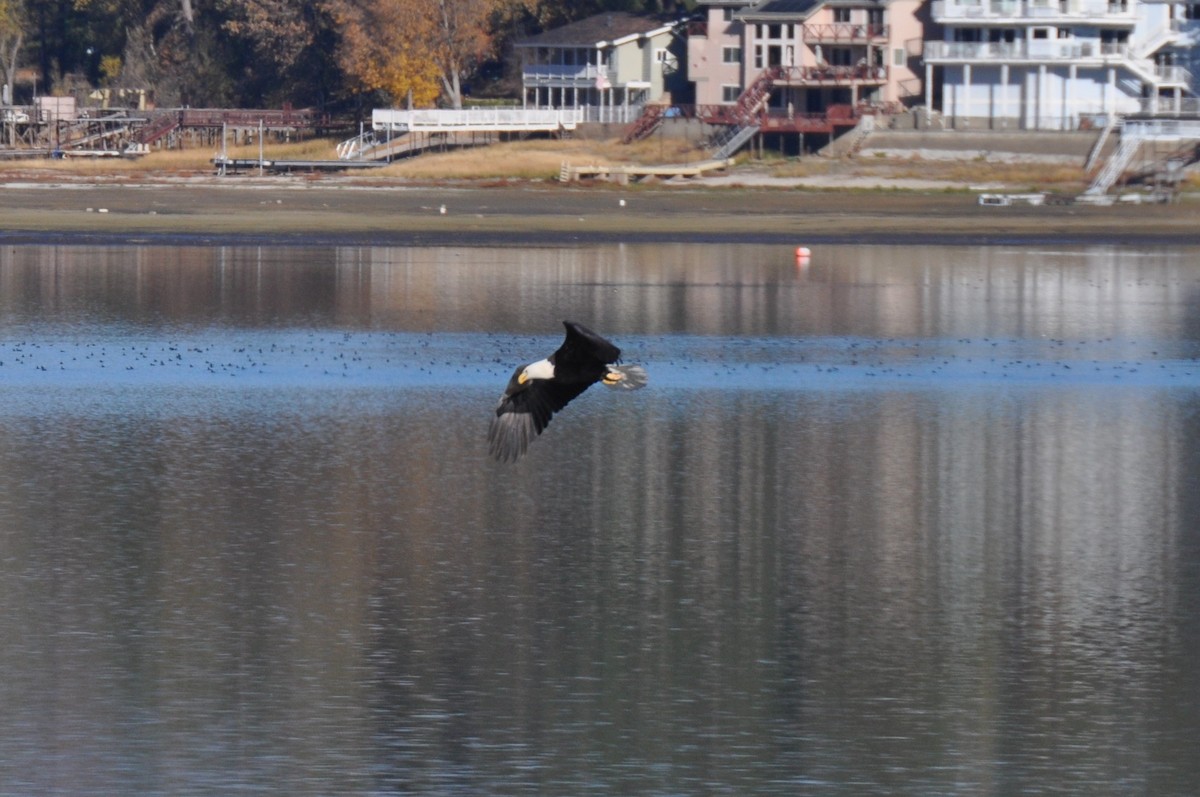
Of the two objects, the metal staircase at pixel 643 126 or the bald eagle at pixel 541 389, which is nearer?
the bald eagle at pixel 541 389

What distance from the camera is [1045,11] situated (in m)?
63.1

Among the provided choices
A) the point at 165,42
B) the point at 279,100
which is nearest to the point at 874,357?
the point at 279,100

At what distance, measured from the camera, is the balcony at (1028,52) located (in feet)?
205

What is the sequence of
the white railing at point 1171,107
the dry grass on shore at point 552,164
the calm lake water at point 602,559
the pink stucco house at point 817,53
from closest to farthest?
the calm lake water at point 602,559
the dry grass on shore at point 552,164
the white railing at point 1171,107
the pink stucco house at point 817,53

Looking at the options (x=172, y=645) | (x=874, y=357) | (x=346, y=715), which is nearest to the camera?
(x=346, y=715)

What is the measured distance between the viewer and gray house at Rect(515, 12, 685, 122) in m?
70.6

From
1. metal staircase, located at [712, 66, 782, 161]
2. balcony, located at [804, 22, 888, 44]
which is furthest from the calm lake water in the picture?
balcony, located at [804, 22, 888, 44]

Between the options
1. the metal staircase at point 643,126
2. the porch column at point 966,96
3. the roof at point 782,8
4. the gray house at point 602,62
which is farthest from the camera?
the gray house at point 602,62

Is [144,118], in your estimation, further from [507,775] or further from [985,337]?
[507,775]

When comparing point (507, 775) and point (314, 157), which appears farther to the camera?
point (314, 157)

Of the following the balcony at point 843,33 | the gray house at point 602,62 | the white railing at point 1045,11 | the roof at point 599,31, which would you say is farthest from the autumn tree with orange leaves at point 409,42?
the white railing at point 1045,11

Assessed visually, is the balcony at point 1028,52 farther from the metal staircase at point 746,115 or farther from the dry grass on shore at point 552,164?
the dry grass on shore at point 552,164

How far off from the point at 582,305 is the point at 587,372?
803 inches

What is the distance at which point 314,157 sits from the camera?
66688mm
